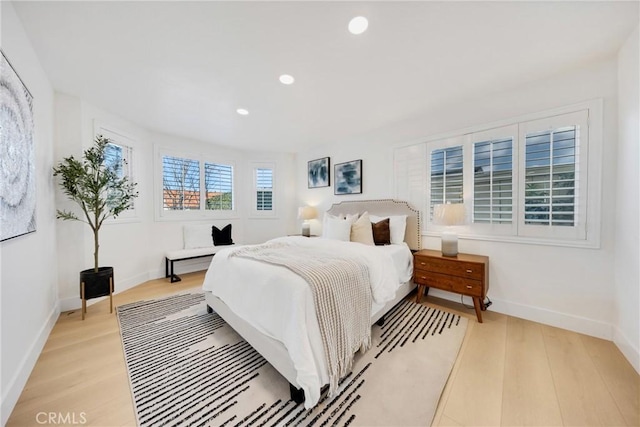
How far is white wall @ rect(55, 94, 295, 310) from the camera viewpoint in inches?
110

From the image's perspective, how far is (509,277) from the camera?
8.67 ft

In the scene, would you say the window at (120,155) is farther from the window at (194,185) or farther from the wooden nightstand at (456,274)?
the wooden nightstand at (456,274)

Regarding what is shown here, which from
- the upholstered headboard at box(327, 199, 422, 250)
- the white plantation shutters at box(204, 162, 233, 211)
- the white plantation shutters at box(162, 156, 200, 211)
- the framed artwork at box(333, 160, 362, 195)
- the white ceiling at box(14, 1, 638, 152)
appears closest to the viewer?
the white ceiling at box(14, 1, 638, 152)

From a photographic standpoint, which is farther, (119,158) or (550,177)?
(119,158)

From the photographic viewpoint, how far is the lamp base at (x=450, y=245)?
2.74 meters

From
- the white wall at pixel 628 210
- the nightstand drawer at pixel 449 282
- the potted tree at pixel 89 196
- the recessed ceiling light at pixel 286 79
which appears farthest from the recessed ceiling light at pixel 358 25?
the potted tree at pixel 89 196

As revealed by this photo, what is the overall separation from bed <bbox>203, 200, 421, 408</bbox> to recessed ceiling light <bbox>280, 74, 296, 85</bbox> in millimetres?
1847

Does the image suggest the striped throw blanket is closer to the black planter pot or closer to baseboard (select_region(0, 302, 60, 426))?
baseboard (select_region(0, 302, 60, 426))

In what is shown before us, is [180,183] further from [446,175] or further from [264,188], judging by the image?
[446,175]

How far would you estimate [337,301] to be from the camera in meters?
1.71

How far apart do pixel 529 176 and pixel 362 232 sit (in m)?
1.94

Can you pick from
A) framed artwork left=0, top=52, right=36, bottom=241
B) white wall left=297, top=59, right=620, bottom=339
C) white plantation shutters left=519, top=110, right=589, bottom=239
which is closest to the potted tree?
framed artwork left=0, top=52, right=36, bottom=241

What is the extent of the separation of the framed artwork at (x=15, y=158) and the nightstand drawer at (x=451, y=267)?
3.52 meters

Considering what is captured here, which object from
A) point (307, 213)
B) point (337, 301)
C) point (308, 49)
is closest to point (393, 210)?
point (307, 213)
